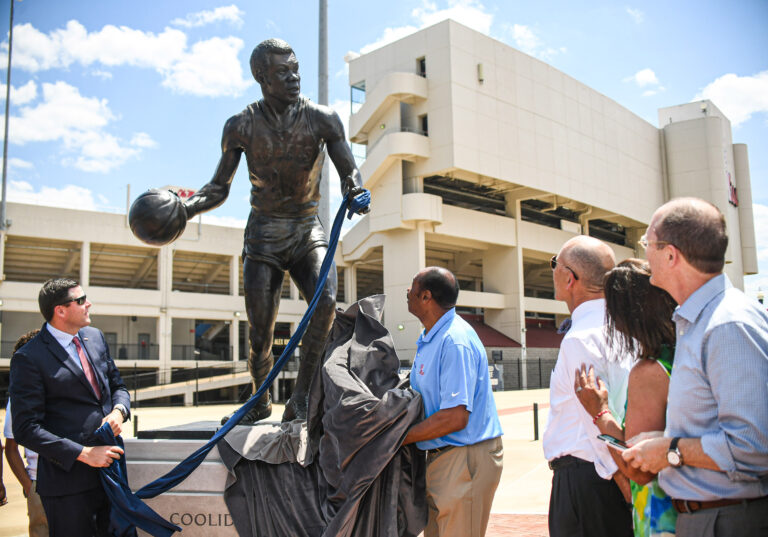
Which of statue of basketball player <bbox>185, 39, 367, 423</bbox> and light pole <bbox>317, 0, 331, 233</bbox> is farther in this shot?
light pole <bbox>317, 0, 331, 233</bbox>

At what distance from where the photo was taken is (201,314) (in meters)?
34.7

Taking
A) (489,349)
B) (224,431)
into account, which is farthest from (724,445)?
(489,349)

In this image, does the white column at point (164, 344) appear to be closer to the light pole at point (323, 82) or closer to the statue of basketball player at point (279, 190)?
the light pole at point (323, 82)

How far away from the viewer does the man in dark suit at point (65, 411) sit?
3.42 m

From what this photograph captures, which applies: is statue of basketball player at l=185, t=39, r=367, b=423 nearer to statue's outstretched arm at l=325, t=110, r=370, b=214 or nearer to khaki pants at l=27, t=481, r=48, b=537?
statue's outstretched arm at l=325, t=110, r=370, b=214

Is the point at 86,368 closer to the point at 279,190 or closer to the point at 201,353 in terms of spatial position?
the point at 279,190

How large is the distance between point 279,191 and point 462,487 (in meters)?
2.57

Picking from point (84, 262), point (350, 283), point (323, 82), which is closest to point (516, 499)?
point (323, 82)

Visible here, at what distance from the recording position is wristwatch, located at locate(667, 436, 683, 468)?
1.94 m

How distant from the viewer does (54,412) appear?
3.59 m

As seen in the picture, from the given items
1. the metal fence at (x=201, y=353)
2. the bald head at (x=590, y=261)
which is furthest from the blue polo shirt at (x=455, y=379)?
the metal fence at (x=201, y=353)

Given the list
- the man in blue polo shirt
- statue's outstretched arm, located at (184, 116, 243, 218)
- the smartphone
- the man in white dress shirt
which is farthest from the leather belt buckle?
statue's outstretched arm, located at (184, 116, 243, 218)

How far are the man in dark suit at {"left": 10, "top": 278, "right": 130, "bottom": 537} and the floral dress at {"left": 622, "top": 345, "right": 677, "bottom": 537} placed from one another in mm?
2699

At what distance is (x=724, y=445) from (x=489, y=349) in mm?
34340
